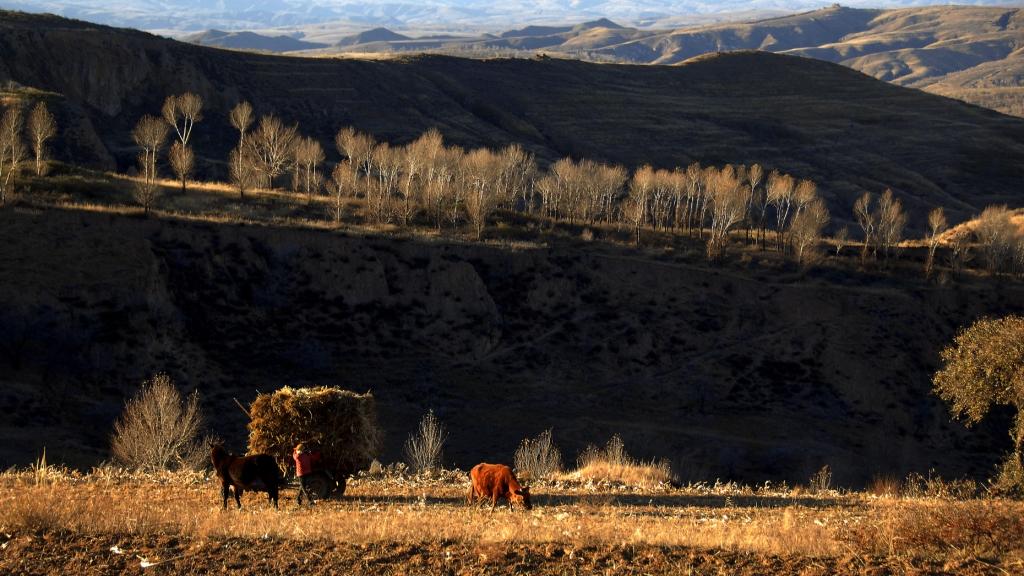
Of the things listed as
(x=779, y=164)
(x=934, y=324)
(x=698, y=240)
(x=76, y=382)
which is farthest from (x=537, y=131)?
(x=76, y=382)

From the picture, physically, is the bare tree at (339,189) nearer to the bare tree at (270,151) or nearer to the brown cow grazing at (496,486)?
the bare tree at (270,151)

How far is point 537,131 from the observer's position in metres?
149

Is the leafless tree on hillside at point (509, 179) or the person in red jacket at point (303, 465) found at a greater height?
the leafless tree on hillside at point (509, 179)

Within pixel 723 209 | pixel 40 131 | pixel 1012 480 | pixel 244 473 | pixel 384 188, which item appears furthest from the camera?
pixel 384 188

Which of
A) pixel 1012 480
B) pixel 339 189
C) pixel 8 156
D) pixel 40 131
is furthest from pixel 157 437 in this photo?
pixel 40 131

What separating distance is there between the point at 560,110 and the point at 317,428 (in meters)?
145

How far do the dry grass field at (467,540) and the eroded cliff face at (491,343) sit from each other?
27.9 meters

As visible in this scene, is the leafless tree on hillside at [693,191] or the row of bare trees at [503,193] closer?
the row of bare trees at [503,193]

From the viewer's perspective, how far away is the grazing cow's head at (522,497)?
1762 cm

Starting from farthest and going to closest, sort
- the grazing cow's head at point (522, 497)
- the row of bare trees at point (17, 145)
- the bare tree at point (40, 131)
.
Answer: the bare tree at point (40, 131) < the row of bare trees at point (17, 145) < the grazing cow's head at point (522, 497)

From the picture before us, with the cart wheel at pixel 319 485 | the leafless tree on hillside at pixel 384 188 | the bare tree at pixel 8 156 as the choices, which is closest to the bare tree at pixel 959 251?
the leafless tree on hillside at pixel 384 188

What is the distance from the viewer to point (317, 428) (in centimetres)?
1930

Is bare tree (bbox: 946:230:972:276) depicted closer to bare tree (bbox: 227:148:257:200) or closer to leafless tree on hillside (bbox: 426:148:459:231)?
leafless tree on hillside (bbox: 426:148:459:231)

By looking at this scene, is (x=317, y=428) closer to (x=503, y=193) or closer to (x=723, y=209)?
(x=723, y=209)
